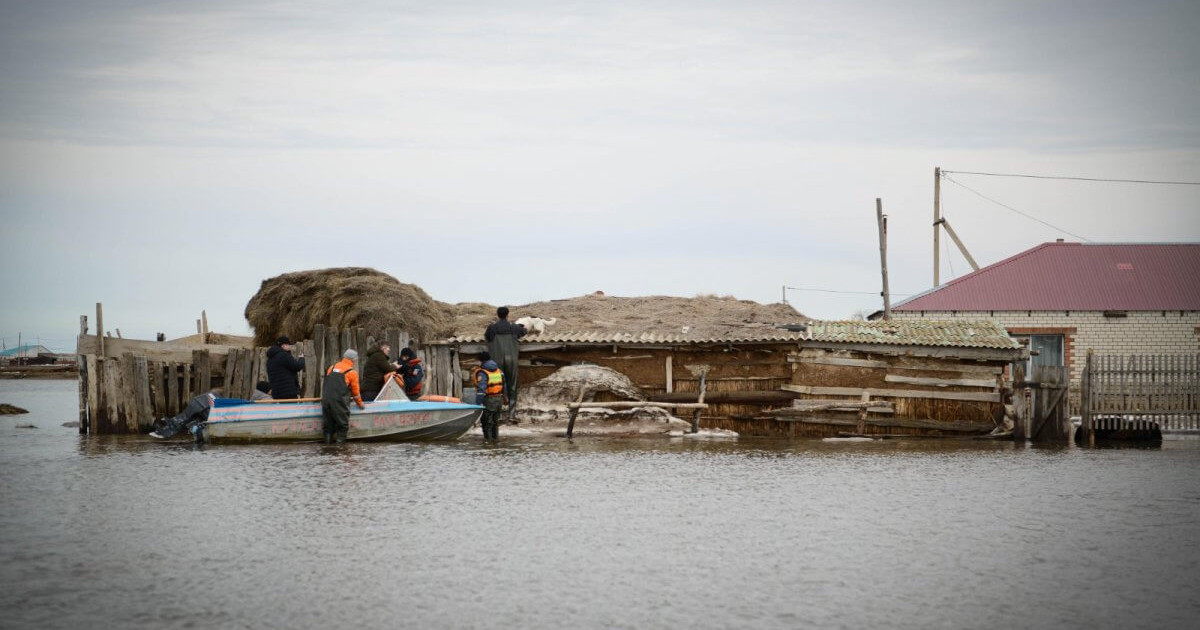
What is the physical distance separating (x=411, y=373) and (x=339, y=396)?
2659mm

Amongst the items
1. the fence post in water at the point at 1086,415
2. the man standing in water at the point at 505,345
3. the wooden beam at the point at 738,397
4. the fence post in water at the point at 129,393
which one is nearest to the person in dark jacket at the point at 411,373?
the man standing in water at the point at 505,345

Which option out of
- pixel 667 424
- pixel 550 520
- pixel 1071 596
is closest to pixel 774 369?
pixel 667 424

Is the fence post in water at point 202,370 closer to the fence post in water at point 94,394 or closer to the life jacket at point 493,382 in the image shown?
the fence post in water at point 94,394

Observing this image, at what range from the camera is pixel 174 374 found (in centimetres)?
2383

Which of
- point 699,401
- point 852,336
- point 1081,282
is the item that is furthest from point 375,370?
point 1081,282

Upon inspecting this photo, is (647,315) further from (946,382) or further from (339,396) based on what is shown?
(339,396)

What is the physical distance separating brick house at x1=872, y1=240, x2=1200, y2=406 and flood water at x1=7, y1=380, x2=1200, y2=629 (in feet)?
50.1

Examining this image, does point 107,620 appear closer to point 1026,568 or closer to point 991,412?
point 1026,568

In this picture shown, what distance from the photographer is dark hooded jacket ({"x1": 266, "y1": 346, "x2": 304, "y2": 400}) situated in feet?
71.2

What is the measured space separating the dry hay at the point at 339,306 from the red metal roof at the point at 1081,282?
1522 cm

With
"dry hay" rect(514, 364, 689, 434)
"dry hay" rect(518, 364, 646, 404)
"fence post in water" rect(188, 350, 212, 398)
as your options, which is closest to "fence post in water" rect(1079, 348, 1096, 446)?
"dry hay" rect(514, 364, 689, 434)

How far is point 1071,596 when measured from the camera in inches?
347

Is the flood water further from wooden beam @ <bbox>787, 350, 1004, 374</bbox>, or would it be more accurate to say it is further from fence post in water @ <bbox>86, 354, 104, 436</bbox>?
wooden beam @ <bbox>787, 350, 1004, 374</bbox>

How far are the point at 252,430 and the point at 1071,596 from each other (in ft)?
51.9
